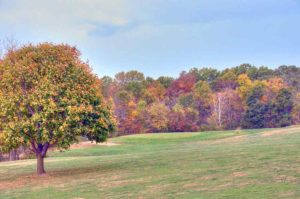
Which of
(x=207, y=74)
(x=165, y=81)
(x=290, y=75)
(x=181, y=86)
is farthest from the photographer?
(x=207, y=74)

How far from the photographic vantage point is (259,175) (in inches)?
755

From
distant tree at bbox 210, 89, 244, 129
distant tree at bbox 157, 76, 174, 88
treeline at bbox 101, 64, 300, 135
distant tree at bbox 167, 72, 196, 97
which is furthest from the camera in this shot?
distant tree at bbox 157, 76, 174, 88

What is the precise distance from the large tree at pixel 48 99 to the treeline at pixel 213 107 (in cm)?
5883

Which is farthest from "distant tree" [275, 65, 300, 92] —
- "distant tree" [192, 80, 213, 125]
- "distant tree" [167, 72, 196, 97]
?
"distant tree" [167, 72, 196, 97]

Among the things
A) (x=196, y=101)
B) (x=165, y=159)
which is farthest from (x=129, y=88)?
(x=165, y=159)

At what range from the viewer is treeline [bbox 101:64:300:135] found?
306ft

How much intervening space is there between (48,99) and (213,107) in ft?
254

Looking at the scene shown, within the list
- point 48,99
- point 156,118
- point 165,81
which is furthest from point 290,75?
point 48,99

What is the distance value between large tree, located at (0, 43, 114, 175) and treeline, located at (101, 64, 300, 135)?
58833 millimetres

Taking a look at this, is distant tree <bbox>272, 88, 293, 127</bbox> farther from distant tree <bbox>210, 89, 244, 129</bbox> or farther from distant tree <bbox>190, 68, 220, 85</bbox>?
distant tree <bbox>190, 68, 220, 85</bbox>

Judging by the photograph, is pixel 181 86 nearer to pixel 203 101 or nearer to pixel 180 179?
pixel 203 101

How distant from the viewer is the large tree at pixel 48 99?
2606cm

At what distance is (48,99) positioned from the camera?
26047mm

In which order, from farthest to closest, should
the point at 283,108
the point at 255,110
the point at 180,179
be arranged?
1. the point at 255,110
2. the point at 283,108
3. the point at 180,179
